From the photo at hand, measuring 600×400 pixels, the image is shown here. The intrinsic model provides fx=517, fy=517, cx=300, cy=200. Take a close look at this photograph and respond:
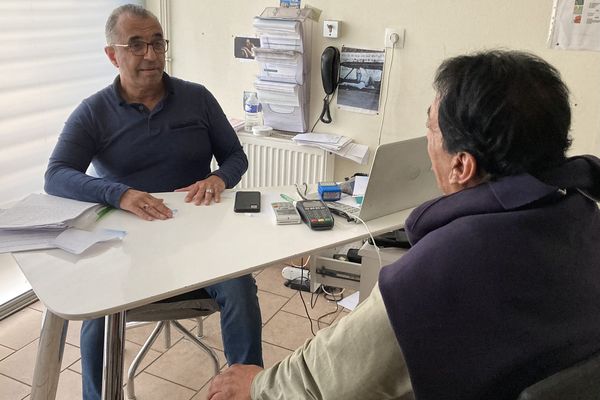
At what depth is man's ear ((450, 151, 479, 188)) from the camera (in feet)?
2.90

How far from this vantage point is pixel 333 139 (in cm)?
262

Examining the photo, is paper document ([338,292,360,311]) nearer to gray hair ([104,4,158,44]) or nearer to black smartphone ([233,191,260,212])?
black smartphone ([233,191,260,212])

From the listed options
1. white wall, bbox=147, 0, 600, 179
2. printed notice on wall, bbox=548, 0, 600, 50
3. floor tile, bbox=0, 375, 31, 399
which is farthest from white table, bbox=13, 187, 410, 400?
printed notice on wall, bbox=548, 0, 600, 50

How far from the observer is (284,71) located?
263 centimetres

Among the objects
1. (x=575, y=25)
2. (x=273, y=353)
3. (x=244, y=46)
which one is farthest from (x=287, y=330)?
→ (x=575, y=25)

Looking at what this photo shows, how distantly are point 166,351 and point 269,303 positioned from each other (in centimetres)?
57

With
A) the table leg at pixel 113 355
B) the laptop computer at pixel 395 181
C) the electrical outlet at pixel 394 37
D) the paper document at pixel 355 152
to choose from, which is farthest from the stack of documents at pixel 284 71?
the table leg at pixel 113 355

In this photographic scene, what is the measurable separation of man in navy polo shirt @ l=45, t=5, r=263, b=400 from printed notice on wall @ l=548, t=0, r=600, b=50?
141cm

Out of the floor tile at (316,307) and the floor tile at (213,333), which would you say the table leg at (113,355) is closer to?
the floor tile at (213,333)

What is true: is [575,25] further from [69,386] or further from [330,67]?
[69,386]

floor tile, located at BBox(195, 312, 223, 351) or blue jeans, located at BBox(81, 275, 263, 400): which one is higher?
blue jeans, located at BBox(81, 275, 263, 400)

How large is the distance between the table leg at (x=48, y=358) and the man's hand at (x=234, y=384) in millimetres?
431

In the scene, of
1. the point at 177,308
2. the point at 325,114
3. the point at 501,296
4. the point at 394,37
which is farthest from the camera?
the point at 325,114

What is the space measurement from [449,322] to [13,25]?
2.18m
